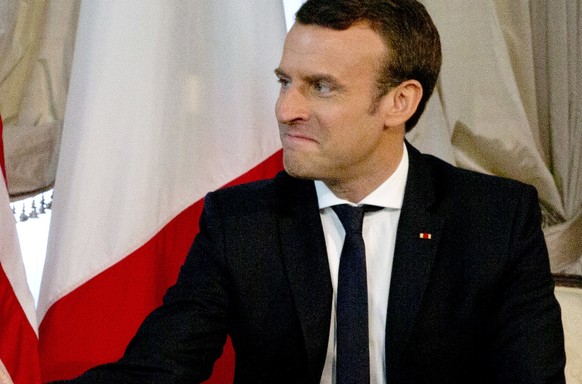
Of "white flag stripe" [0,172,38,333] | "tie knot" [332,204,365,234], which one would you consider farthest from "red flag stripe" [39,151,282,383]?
"tie knot" [332,204,365,234]

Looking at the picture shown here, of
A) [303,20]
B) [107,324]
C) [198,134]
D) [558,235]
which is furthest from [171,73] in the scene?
[558,235]

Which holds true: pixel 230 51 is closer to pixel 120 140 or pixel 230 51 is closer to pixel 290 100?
pixel 120 140

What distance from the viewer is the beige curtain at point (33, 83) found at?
2.03 m

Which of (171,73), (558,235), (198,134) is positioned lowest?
(558,235)

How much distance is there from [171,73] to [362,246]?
28.2 inches

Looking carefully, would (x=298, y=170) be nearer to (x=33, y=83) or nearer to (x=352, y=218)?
(x=352, y=218)

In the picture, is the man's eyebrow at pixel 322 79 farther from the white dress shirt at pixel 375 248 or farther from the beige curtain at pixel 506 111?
the beige curtain at pixel 506 111

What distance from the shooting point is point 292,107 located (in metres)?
1.56

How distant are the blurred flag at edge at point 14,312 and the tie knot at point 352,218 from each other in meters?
0.71

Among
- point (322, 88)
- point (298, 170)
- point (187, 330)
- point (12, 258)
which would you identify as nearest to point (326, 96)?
point (322, 88)

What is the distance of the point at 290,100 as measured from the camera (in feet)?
5.14

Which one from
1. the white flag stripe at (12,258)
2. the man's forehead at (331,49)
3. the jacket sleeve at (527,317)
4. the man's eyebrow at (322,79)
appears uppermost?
the man's forehead at (331,49)

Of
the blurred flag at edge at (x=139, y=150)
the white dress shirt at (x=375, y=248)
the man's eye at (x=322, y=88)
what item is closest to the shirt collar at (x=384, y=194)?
→ the white dress shirt at (x=375, y=248)

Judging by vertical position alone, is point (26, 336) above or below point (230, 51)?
below
